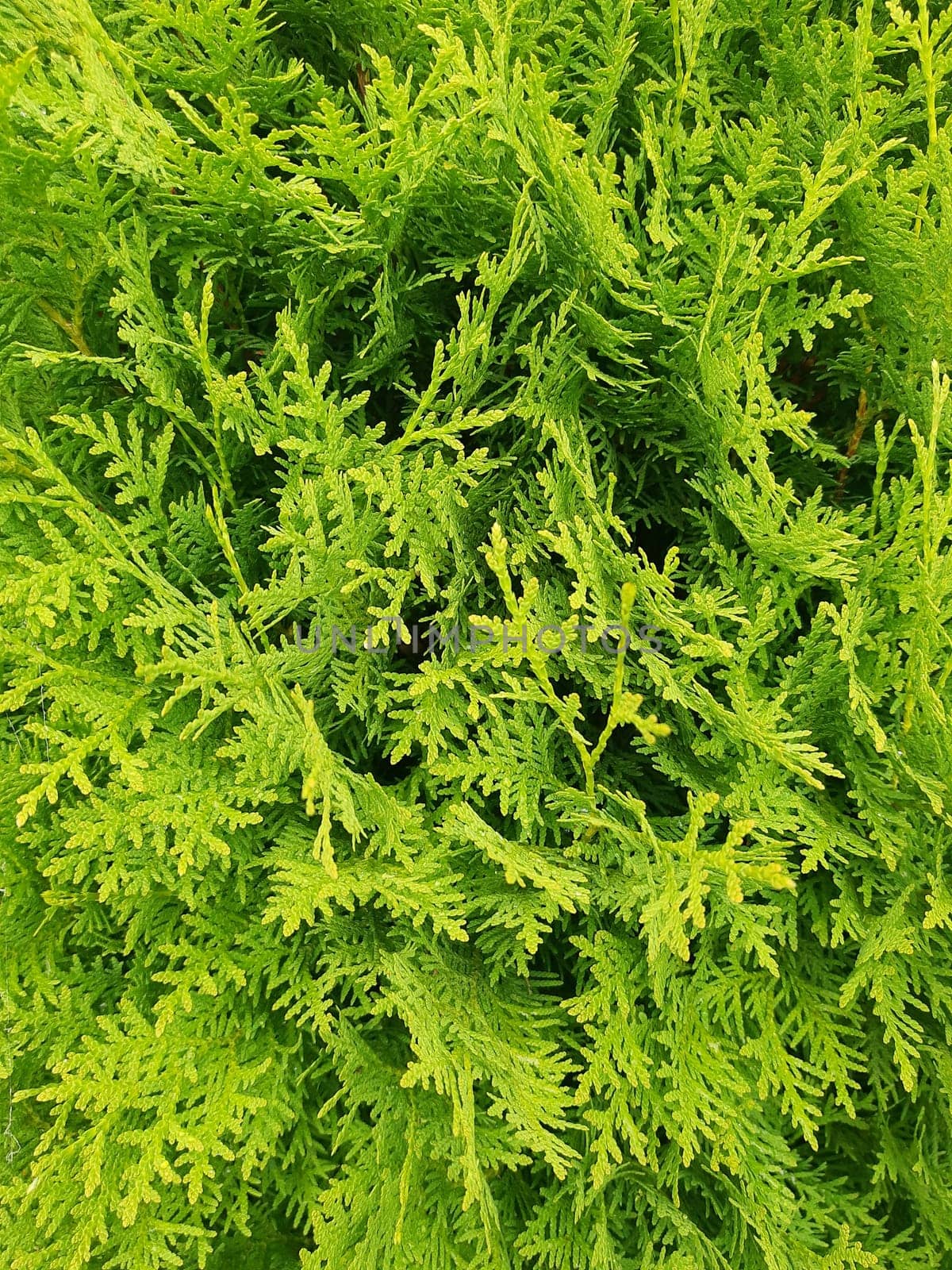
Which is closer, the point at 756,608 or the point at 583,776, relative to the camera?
the point at 756,608

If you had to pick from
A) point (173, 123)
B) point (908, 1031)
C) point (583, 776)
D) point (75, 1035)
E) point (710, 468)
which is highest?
point (173, 123)

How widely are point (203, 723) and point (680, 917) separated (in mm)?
1186

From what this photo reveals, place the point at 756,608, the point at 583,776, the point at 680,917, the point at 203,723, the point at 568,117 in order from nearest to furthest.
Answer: the point at 680,917, the point at 203,723, the point at 756,608, the point at 583,776, the point at 568,117

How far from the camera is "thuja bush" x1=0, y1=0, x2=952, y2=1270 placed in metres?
2.04

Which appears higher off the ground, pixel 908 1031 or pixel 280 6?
pixel 280 6

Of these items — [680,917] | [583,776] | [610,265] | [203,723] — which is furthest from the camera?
[583,776]

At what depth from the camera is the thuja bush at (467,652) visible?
6.70 feet

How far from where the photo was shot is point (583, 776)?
2408mm

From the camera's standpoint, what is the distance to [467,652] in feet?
7.41

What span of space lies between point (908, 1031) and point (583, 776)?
1.08 meters

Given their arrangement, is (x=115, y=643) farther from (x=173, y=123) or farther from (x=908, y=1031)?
(x=908, y=1031)

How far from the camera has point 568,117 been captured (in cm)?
262

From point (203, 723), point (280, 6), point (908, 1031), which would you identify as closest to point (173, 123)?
point (280, 6)

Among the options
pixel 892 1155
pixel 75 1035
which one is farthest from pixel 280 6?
pixel 892 1155
